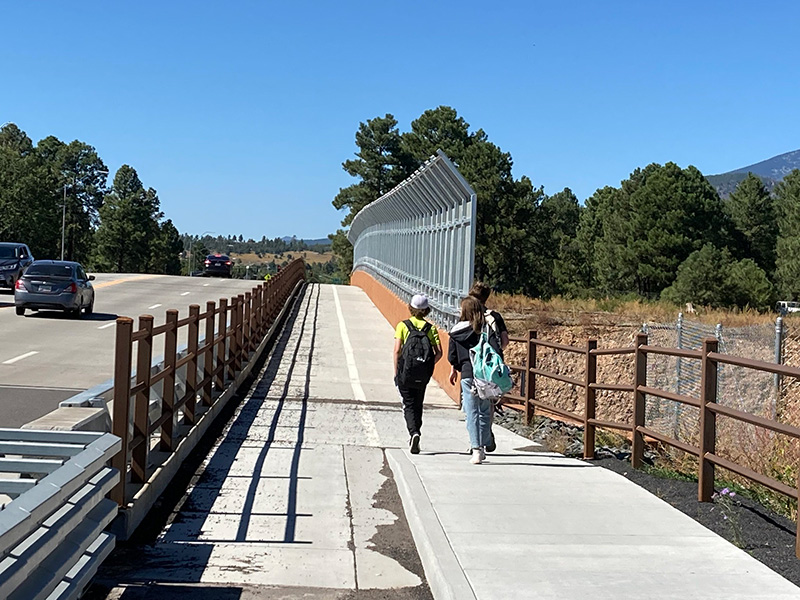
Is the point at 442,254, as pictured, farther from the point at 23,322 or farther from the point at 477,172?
the point at 477,172

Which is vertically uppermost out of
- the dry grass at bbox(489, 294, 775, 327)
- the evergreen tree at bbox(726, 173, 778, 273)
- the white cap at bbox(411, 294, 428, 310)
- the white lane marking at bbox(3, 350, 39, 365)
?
the evergreen tree at bbox(726, 173, 778, 273)

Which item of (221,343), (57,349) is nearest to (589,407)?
(221,343)

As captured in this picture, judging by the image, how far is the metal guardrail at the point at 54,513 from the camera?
4289 millimetres

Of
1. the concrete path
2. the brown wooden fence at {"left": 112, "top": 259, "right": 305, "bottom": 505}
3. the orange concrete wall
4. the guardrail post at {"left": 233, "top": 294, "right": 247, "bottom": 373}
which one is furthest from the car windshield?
the concrete path

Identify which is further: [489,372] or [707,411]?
[489,372]

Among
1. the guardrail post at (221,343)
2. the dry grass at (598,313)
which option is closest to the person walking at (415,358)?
the guardrail post at (221,343)

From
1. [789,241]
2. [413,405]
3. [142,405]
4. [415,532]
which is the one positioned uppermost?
[789,241]

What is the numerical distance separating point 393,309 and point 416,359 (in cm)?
2004

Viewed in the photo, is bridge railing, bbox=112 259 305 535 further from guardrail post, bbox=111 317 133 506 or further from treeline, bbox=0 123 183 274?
treeline, bbox=0 123 183 274

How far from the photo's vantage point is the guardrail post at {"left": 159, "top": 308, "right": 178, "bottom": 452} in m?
9.50

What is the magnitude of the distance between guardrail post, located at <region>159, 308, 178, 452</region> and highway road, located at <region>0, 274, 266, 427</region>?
3483mm

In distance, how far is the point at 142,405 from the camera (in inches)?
324

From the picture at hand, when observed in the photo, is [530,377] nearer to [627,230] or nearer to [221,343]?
[221,343]

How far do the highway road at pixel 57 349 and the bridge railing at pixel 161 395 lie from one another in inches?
90.0
